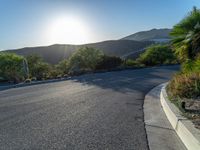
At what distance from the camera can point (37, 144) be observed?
15.8 feet

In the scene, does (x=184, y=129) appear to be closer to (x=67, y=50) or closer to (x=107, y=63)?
(x=107, y=63)

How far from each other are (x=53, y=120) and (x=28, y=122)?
21.7 inches

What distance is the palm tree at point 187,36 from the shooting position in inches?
385

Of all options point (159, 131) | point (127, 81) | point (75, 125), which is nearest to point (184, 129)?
point (159, 131)

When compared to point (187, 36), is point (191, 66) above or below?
below

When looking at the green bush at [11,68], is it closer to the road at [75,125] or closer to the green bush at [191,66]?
the road at [75,125]

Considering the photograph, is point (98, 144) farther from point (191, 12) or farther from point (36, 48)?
point (36, 48)

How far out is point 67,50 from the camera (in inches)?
3605

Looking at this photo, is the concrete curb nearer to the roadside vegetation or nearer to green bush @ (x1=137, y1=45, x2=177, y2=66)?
the roadside vegetation

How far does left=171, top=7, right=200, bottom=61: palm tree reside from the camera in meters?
9.78

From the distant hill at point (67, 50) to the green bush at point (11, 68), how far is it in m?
62.8

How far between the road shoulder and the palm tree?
10.5ft

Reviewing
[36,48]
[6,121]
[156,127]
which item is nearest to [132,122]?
[156,127]

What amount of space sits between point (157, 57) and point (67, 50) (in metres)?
62.4
